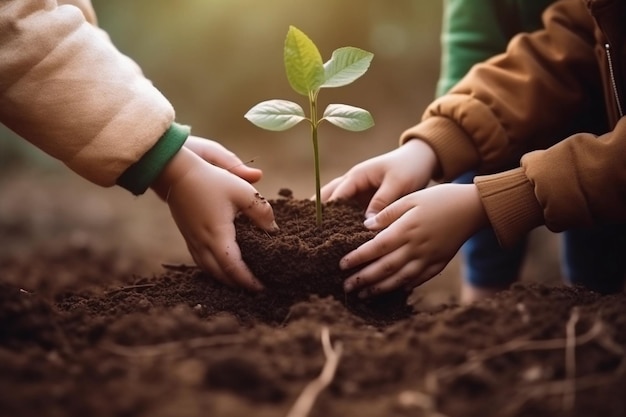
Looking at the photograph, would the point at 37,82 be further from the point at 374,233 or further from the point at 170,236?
the point at 170,236

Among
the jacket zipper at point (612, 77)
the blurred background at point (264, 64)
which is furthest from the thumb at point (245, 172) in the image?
the blurred background at point (264, 64)

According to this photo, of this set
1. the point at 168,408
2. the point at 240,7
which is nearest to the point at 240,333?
the point at 168,408

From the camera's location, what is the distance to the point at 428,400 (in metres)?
0.67

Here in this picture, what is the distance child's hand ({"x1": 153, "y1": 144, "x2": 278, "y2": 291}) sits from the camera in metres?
1.18

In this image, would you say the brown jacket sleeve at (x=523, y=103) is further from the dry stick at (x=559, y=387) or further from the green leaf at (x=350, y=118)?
the dry stick at (x=559, y=387)

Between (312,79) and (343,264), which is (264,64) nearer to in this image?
(312,79)

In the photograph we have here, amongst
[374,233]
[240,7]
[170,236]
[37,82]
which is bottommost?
[170,236]

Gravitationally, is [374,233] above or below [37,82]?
below

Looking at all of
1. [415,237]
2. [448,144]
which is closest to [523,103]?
[448,144]

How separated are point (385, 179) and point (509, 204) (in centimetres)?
30

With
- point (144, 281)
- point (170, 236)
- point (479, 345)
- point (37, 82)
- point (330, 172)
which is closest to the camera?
point (479, 345)

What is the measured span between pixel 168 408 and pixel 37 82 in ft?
2.56

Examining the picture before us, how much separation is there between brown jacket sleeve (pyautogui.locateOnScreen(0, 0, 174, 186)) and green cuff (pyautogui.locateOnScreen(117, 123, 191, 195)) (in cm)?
2

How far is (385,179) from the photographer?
1.41 metres
